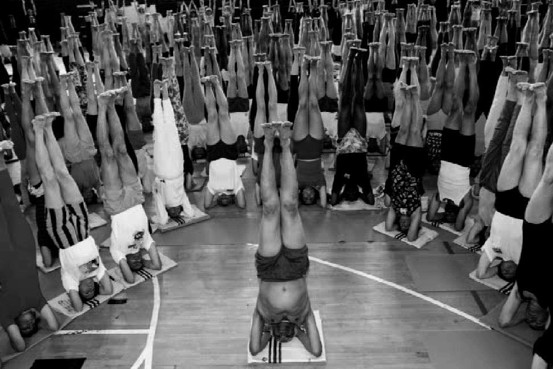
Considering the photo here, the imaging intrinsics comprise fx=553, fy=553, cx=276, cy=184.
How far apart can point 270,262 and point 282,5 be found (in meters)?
10.9

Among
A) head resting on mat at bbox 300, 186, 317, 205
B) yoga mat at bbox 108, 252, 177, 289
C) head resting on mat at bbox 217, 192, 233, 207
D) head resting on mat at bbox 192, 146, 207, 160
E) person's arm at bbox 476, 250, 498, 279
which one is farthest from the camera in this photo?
head resting on mat at bbox 192, 146, 207, 160

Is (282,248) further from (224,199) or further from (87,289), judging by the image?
(224,199)

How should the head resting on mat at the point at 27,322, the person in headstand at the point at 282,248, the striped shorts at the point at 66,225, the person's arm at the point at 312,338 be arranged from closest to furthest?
the person in headstand at the point at 282,248 → the person's arm at the point at 312,338 → the head resting on mat at the point at 27,322 → the striped shorts at the point at 66,225

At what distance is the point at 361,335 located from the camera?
5.37 meters

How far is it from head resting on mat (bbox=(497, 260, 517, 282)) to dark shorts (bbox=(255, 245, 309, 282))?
2372 mm

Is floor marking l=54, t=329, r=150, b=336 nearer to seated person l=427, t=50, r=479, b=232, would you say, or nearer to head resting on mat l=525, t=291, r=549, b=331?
head resting on mat l=525, t=291, r=549, b=331

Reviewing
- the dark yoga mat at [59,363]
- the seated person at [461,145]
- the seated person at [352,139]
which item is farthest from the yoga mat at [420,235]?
the dark yoga mat at [59,363]

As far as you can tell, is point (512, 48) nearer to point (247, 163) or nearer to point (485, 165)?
point (485, 165)

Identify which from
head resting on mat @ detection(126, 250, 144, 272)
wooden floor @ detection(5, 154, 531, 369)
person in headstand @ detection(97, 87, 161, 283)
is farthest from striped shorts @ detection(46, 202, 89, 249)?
wooden floor @ detection(5, 154, 531, 369)

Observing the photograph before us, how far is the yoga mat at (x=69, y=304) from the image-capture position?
579 centimetres

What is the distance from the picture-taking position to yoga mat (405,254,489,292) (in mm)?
5957

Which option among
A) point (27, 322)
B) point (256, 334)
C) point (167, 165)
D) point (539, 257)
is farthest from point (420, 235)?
point (27, 322)

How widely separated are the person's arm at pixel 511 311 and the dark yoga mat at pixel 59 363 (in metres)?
3.98

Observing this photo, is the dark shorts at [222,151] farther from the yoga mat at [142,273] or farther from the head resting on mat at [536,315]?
the head resting on mat at [536,315]
